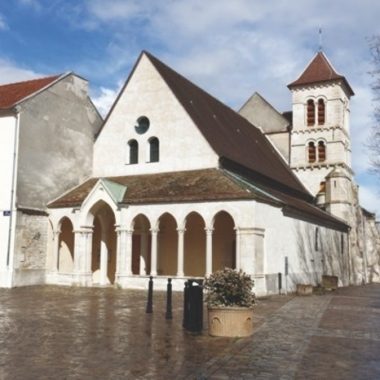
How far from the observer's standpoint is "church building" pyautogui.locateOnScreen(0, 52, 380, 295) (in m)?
24.5

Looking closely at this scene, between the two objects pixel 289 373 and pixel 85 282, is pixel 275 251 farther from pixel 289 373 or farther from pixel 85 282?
pixel 289 373

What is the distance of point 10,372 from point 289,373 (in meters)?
4.52

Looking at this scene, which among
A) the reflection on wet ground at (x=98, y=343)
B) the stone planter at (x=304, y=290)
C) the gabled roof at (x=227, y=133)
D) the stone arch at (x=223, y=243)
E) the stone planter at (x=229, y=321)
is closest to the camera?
the reflection on wet ground at (x=98, y=343)

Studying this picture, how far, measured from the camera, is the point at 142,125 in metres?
30.0

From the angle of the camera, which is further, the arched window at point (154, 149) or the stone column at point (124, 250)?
the arched window at point (154, 149)

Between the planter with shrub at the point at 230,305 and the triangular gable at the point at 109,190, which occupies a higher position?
the triangular gable at the point at 109,190

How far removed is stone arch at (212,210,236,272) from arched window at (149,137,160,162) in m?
4.84

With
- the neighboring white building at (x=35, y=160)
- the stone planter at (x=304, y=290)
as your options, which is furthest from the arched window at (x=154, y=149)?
the stone planter at (x=304, y=290)

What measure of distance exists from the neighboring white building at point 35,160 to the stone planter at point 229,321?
16.7 metres

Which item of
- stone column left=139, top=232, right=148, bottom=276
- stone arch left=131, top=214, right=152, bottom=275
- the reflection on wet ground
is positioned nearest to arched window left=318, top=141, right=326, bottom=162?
stone arch left=131, top=214, right=152, bottom=275

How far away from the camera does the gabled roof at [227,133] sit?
2872 centimetres

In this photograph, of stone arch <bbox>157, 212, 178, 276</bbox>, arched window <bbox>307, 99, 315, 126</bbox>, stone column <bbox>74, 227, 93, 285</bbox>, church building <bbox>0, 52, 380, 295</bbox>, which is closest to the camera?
church building <bbox>0, 52, 380, 295</bbox>

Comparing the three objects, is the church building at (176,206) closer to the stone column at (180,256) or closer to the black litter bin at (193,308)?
the stone column at (180,256)

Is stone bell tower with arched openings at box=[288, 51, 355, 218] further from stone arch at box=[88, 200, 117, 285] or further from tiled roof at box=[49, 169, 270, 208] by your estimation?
stone arch at box=[88, 200, 117, 285]
